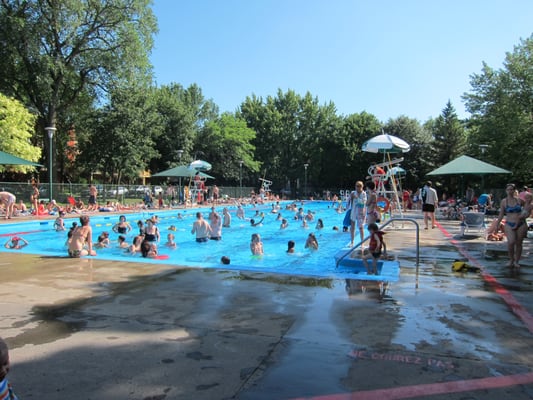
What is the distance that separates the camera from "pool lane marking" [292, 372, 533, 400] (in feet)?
10.0

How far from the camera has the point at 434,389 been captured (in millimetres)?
3176

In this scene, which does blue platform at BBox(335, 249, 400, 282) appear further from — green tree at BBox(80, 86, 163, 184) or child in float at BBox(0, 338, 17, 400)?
green tree at BBox(80, 86, 163, 184)

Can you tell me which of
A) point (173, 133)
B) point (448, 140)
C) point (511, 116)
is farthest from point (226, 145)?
point (511, 116)

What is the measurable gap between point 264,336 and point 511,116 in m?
35.4

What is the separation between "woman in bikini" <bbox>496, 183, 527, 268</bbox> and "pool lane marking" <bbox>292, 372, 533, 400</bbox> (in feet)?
18.0

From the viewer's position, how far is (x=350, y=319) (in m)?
4.85

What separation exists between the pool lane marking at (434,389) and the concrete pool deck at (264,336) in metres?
0.02

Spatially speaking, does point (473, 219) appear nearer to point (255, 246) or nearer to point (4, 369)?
point (255, 246)

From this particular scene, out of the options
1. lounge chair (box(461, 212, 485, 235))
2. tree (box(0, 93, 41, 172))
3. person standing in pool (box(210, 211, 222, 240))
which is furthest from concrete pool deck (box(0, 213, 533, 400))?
tree (box(0, 93, 41, 172))

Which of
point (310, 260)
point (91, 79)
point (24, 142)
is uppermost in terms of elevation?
point (91, 79)

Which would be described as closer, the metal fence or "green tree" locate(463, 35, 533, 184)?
the metal fence

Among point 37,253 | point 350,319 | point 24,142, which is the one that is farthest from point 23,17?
point 350,319

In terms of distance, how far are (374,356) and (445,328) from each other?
4.19 ft

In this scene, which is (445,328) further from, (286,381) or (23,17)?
(23,17)
